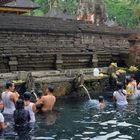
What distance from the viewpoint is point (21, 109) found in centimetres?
1308

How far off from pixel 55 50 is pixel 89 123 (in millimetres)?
10687

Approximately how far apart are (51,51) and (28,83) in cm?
532

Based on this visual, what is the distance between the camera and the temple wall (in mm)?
22484

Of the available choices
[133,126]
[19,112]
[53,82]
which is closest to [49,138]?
[19,112]

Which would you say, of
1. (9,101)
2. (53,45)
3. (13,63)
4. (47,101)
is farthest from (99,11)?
(9,101)

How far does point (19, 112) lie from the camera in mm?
13047

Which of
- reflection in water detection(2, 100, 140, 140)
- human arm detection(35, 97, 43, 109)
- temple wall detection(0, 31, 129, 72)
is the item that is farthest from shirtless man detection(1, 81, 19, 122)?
temple wall detection(0, 31, 129, 72)

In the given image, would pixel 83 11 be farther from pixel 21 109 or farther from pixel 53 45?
pixel 21 109

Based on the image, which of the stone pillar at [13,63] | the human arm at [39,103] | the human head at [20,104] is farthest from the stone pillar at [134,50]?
the human head at [20,104]

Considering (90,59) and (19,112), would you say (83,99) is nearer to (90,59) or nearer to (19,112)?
(90,59)

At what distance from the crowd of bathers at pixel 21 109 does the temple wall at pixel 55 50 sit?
640 centimetres

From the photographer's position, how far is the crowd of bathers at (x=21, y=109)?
42.8 feet

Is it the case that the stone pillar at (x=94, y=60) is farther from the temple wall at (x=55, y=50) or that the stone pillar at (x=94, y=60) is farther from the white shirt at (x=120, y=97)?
the white shirt at (x=120, y=97)

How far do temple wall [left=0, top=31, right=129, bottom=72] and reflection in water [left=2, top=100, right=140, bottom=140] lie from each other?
5.13 m
